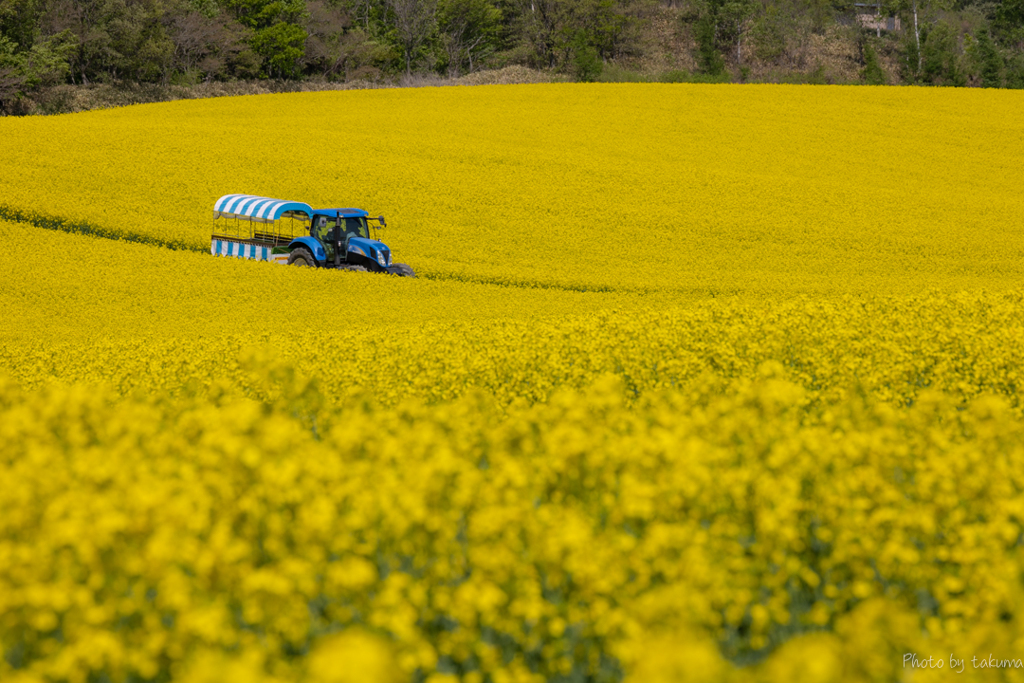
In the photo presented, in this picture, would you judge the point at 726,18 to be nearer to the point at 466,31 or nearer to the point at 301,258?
the point at 466,31

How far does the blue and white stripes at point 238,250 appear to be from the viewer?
2033 cm

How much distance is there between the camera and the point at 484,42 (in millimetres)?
69312

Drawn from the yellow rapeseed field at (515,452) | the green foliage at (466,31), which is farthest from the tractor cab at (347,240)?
the green foliage at (466,31)

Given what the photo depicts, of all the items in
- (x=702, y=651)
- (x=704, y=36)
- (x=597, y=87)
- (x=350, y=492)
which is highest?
(x=704, y=36)

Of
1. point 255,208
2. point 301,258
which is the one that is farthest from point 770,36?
point 301,258

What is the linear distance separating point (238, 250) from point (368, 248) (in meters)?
3.84

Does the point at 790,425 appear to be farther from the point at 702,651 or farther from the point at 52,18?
the point at 52,18

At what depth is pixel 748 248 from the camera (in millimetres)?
21656

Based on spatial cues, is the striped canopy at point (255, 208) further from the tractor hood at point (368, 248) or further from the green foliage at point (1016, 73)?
the green foliage at point (1016, 73)

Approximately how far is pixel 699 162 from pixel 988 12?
234ft

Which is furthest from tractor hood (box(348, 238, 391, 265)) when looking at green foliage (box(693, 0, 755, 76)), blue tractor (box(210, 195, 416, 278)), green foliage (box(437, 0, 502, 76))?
green foliage (box(693, 0, 755, 76))

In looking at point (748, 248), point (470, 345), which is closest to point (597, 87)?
point (748, 248)

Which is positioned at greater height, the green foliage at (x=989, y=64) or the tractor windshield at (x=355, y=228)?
the green foliage at (x=989, y=64)

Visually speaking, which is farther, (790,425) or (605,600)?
(790,425)
